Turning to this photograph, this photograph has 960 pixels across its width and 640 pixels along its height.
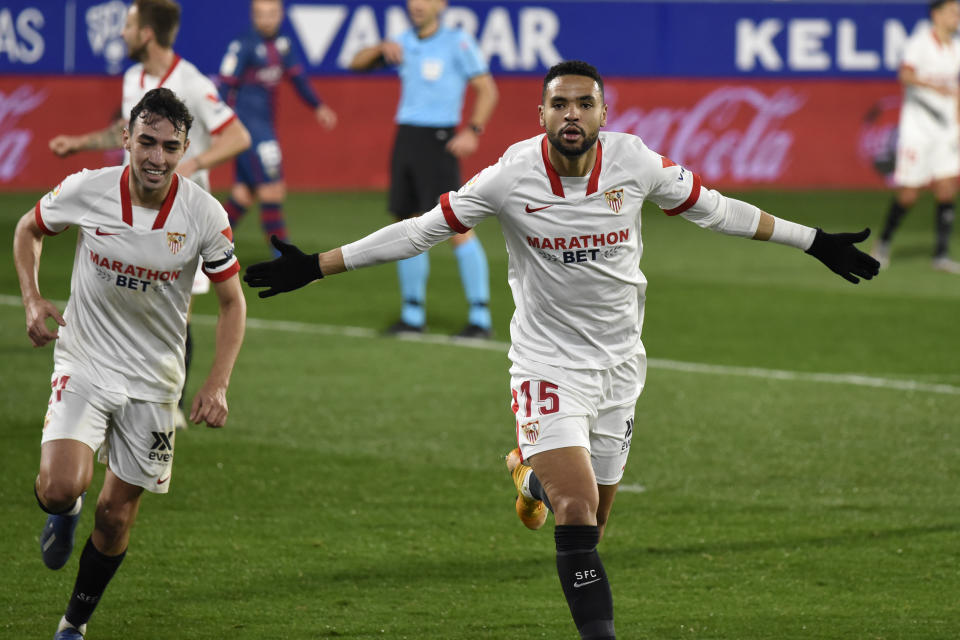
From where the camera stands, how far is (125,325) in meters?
5.32

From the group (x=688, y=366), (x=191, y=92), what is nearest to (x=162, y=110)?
(x=191, y=92)

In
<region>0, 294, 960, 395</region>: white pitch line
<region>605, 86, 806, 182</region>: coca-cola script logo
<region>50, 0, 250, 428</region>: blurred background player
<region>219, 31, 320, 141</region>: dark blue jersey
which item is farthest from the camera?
<region>605, 86, 806, 182</region>: coca-cola script logo

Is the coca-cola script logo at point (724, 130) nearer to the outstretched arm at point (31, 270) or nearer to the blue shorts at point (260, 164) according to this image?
the blue shorts at point (260, 164)

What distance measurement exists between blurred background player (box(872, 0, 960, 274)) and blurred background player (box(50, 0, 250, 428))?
27.8 feet

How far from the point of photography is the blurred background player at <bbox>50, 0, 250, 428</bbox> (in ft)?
25.5

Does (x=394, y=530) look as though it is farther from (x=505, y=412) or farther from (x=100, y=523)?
(x=505, y=412)

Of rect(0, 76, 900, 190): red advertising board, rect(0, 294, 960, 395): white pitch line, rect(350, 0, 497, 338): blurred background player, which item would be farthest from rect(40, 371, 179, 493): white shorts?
rect(0, 76, 900, 190): red advertising board

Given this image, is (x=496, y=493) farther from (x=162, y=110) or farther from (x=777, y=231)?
(x=162, y=110)

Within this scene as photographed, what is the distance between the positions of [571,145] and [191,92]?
11.7 ft

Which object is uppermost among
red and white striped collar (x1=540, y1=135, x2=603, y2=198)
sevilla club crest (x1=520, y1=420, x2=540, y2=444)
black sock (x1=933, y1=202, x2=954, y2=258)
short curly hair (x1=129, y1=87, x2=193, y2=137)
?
short curly hair (x1=129, y1=87, x2=193, y2=137)

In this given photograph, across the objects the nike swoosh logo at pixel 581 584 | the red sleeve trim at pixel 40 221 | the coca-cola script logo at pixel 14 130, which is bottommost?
the coca-cola script logo at pixel 14 130

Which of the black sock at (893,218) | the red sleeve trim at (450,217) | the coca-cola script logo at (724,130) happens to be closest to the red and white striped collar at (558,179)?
the red sleeve trim at (450,217)

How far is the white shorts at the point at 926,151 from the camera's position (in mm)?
15070

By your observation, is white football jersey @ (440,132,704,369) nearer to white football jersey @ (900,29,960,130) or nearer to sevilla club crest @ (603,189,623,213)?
sevilla club crest @ (603,189,623,213)
